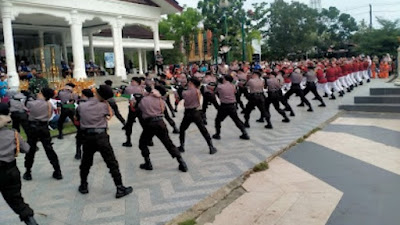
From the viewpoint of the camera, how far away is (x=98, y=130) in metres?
5.64

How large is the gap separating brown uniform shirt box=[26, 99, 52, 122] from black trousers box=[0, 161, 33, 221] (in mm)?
2236

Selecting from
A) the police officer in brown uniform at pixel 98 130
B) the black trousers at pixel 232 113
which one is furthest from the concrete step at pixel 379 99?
the police officer in brown uniform at pixel 98 130

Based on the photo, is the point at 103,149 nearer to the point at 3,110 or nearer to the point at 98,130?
the point at 98,130

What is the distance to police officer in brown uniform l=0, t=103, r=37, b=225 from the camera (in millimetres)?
4555

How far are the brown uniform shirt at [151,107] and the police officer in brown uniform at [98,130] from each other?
1.06m

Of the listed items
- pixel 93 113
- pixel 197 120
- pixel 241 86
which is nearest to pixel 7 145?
pixel 93 113

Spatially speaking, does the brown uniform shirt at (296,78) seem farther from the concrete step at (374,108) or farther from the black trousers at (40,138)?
the black trousers at (40,138)

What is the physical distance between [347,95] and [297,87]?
5102 mm

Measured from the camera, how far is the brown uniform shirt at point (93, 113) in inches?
221

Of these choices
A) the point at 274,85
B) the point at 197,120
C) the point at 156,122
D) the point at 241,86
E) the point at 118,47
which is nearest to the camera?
the point at 156,122

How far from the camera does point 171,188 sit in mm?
5941

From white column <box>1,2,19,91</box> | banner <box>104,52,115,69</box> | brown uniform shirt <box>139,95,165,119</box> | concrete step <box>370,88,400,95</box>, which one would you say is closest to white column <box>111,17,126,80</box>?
white column <box>1,2,19,91</box>

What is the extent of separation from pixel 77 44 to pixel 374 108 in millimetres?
14004

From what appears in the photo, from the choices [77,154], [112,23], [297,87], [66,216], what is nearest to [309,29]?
[112,23]
